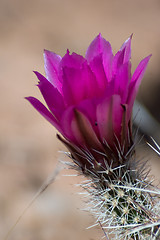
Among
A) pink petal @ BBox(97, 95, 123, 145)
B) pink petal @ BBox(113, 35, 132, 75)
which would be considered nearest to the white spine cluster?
pink petal @ BBox(97, 95, 123, 145)

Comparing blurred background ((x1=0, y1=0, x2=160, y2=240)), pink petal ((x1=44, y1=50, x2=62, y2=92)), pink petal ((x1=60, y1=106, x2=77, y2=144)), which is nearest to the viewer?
pink petal ((x1=60, y1=106, x2=77, y2=144))

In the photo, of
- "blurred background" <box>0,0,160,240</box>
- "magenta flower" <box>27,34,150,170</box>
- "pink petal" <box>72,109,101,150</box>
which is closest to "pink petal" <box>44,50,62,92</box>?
"magenta flower" <box>27,34,150,170</box>

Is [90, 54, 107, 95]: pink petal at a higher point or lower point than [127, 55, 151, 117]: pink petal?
higher

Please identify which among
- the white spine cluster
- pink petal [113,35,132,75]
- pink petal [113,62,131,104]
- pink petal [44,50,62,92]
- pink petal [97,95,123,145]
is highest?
pink petal [44,50,62,92]

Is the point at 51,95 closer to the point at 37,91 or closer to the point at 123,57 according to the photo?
the point at 123,57

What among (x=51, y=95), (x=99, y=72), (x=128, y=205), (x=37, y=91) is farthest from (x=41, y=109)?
(x=37, y=91)

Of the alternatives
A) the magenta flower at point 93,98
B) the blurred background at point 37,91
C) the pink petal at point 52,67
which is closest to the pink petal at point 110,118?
the magenta flower at point 93,98

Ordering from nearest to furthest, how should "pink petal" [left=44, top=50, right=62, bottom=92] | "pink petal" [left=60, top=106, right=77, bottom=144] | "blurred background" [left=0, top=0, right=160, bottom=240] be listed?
1. "pink petal" [left=60, top=106, right=77, bottom=144]
2. "pink petal" [left=44, top=50, right=62, bottom=92]
3. "blurred background" [left=0, top=0, right=160, bottom=240]

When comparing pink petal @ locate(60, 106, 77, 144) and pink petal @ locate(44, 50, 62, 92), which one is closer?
pink petal @ locate(60, 106, 77, 144)

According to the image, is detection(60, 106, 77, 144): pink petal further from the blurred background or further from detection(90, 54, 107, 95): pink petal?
the blurred background
